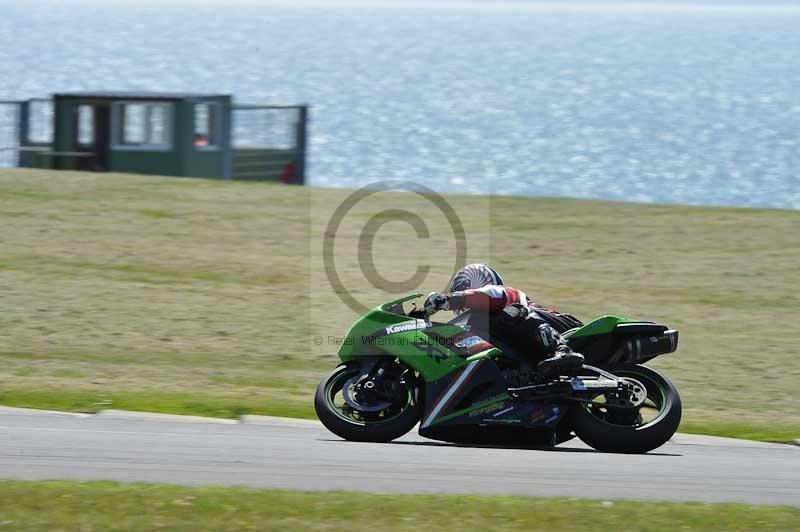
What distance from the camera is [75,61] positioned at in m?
173

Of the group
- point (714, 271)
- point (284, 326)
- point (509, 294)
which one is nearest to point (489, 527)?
point (509, 294)

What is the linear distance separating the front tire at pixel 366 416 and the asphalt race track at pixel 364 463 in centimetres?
11

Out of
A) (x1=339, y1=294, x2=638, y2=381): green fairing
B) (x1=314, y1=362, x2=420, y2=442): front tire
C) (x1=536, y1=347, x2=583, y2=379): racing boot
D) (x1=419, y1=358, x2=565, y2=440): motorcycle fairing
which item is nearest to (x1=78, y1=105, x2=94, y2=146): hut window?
(x1=314, y1=362, x2=420, y2=442): front tire

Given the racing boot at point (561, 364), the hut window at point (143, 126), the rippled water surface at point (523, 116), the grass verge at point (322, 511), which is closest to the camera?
the grass verge at point (322, 511)

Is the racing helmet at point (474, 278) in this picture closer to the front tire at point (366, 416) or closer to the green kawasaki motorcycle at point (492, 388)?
the green kawasaki motorcycle at point (492, 388)

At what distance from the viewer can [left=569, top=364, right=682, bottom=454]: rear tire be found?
10555 mm

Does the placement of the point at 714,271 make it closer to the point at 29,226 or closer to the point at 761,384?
the point at 761,384

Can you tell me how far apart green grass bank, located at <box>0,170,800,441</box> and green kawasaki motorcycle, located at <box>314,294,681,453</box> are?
2.20 m

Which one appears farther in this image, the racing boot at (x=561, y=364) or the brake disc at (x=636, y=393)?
Answer: the brake disc at (x=636, y=393)

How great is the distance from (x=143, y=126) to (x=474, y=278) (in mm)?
24810

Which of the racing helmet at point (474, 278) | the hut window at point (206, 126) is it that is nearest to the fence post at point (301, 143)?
the hut window at point (206, 126)

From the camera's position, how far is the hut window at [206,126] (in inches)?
1367

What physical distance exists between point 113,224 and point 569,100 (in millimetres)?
111094

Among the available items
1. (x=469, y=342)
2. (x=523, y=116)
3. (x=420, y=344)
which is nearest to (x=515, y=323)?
(x=469, y=342)
